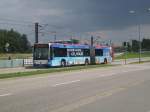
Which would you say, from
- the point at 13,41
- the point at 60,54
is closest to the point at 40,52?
the point at 60,54

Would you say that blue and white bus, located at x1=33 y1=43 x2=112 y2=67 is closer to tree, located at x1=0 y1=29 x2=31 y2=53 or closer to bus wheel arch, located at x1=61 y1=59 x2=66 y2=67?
bus wheel arch, located at x1=61 y1=59 x2=66 y2=67

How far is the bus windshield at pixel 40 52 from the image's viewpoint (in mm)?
42344

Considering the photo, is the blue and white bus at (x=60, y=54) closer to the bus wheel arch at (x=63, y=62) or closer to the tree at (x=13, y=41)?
the bus wheel arch at (x=63, y=62)

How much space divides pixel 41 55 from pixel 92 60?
11.4 metres

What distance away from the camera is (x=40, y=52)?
42.8 meters

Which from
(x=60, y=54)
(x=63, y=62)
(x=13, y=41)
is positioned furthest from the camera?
(x=13, y=41)

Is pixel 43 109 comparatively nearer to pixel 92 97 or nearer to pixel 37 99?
pixel 37 99

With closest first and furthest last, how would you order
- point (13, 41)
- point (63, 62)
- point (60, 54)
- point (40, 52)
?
1. point (40, 52)
2. point (60, 54)
3. point (63, 62)
4. point (13, 41)

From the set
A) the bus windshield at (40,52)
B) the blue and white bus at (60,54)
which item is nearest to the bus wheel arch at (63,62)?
the blue and white bus at (60,54)

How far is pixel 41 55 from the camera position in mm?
42781

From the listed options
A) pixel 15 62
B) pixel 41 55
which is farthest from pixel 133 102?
pixel 15 62

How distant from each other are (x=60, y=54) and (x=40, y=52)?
103 inches

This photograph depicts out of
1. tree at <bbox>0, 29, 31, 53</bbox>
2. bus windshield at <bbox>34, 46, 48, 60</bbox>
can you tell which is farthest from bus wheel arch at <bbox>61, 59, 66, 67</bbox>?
tree at <bbox>0, 29, 31, 53</bbox>

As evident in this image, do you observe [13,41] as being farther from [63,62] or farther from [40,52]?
[40,52]
